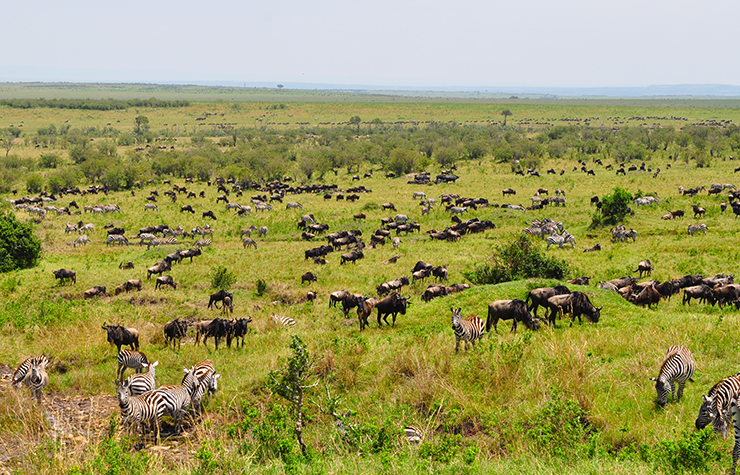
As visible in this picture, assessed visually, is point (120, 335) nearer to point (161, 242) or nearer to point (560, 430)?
point (560, 430)

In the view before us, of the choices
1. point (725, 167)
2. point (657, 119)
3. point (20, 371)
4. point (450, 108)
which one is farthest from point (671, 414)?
point (450, 108)

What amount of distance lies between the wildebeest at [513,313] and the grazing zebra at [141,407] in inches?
339

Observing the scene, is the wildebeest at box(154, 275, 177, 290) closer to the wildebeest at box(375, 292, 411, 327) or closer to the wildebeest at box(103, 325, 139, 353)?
the wildebeest at box(103, 325, 139, 353)

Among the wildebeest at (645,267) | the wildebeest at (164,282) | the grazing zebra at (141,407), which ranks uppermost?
the grazing zebra at (141,407)

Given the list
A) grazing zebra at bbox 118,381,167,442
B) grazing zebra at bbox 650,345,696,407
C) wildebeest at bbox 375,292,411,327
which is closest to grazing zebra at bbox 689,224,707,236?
wildebeest at bbox 375,292,411,327

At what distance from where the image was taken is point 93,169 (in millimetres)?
62938

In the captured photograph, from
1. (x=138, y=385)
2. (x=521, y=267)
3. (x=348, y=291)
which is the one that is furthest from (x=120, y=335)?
(x=521, y=267)

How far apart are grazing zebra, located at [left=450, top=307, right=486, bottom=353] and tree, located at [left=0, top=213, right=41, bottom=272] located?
2469 centimetres

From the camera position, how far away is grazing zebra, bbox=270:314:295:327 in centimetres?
1762

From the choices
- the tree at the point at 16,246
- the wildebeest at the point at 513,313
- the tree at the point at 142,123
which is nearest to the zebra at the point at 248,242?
the tree at the point at 16,246

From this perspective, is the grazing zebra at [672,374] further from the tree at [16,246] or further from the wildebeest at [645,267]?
the tree at [16,246]

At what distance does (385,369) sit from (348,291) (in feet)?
34.3

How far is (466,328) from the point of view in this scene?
12.1 meters

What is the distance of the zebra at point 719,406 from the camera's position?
7348 millimetres
